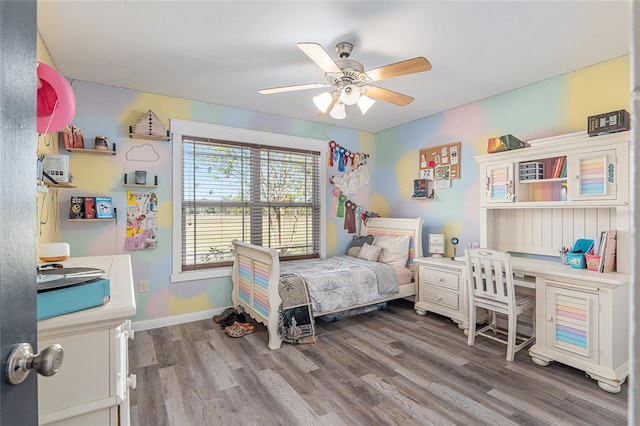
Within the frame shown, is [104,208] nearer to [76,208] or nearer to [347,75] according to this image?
[76,208]

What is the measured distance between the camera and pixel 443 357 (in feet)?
8.68

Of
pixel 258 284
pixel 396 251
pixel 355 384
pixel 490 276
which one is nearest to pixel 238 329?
pixel 258 284

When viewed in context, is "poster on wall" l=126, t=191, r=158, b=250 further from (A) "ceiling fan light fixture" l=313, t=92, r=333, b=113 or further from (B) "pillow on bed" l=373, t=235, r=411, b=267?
(B) "pillow on bed" l=373, t=235, r=411, b=267

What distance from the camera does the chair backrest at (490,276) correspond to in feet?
8.35

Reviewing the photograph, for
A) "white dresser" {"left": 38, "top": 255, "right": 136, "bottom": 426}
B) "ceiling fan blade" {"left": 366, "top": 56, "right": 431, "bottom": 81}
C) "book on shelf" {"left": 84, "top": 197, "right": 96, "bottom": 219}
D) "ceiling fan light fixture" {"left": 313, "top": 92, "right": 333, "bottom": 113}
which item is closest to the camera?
"white dresser" {"left": 38, "top": 255, "right": 136, "bottom": 426}

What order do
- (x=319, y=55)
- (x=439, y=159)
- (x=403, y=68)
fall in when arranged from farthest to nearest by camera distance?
(x=439, y=159)
(x=403, y=68)
(x=319, y=55)

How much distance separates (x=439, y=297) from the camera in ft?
11.4

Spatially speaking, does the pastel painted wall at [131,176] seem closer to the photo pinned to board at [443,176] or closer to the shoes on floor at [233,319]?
the shoes on floor at [233,319]

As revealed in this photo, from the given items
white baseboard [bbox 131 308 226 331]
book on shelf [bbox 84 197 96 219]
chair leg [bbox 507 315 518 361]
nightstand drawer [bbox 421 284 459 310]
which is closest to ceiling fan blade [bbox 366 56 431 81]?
chair leg [bbox 507 315 518 361]

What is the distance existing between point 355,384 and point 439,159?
2819mm

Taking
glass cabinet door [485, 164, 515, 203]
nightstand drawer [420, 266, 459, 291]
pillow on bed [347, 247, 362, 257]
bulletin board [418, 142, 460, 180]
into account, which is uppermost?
bulletin board [418, 142, 460, 180]

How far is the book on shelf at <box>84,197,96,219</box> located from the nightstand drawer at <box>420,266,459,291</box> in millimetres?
3431

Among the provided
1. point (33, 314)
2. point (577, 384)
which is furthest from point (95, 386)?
point (577, 384)

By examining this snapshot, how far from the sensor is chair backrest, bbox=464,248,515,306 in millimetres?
2545
